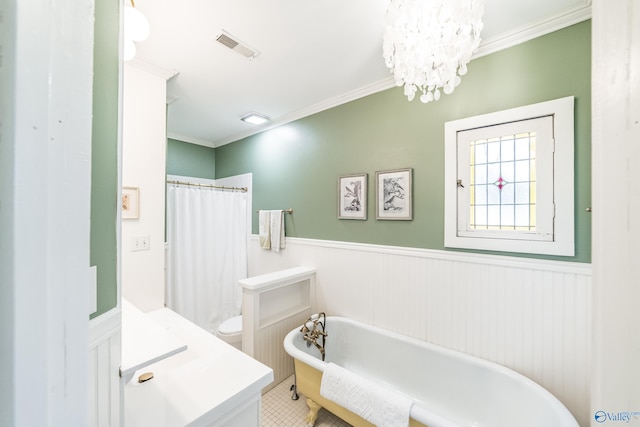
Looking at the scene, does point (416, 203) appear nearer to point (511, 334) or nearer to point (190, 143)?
point (511, 334)

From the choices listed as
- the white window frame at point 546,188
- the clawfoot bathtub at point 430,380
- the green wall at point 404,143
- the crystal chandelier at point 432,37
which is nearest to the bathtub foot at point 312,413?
the clawfoot bathtub at point 430,380

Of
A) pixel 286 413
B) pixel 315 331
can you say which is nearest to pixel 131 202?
pixel 315 331

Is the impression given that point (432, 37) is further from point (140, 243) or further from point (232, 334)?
point (232, 334)

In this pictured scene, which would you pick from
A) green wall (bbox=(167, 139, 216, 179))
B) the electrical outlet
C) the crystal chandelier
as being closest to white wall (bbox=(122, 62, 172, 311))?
the electrical outlet

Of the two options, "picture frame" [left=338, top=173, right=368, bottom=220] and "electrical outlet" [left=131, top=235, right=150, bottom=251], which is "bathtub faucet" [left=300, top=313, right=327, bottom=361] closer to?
"picture frame" [left=338, top=173, right=368, bottom=220]

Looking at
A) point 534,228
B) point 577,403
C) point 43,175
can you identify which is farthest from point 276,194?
point 577,403

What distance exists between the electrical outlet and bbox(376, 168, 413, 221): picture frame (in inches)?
68.2

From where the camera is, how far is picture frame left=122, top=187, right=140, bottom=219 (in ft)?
5.33

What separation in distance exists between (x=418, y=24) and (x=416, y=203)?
3.74ft

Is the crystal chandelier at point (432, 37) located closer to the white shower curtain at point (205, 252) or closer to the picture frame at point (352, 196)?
the picture frame at point (352, 196)

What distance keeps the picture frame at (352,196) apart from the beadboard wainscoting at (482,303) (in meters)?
0.28

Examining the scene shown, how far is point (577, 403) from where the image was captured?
1290mm

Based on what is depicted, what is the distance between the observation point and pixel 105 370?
56cm

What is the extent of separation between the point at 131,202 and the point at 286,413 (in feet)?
5.94
